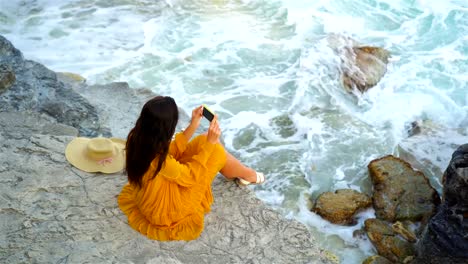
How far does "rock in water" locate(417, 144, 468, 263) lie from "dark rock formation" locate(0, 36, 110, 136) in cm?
320

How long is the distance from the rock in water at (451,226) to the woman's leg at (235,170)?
64.9 inches

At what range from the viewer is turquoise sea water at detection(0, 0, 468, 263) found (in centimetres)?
591

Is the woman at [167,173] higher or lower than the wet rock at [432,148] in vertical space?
higher

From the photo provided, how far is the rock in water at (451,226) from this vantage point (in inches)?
163

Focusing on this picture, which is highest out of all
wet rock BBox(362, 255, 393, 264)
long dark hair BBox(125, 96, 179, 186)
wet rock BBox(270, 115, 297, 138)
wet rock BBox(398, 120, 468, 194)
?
long dark hair BBox(125, 96, 179, 186)

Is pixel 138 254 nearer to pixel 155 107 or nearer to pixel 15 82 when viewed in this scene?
pixel 155 107

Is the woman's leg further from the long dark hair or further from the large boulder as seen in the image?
the large boulder

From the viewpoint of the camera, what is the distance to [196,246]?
351 centimetres

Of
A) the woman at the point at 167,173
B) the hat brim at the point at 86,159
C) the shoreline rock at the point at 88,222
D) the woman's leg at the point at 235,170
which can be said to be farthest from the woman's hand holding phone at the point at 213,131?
Result: the hat brim at the point at 86,159

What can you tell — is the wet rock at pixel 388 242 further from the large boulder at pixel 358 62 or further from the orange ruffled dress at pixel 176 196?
the large boulder at pixel 358 62

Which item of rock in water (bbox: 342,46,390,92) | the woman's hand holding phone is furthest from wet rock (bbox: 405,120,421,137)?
the woman's hand holding phone

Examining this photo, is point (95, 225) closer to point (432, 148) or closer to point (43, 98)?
point (43, 98)

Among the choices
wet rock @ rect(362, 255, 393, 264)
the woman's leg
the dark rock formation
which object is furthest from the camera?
the dark rock formation

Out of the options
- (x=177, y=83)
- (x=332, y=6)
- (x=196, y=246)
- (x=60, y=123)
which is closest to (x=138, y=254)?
(x=196, y=246)
